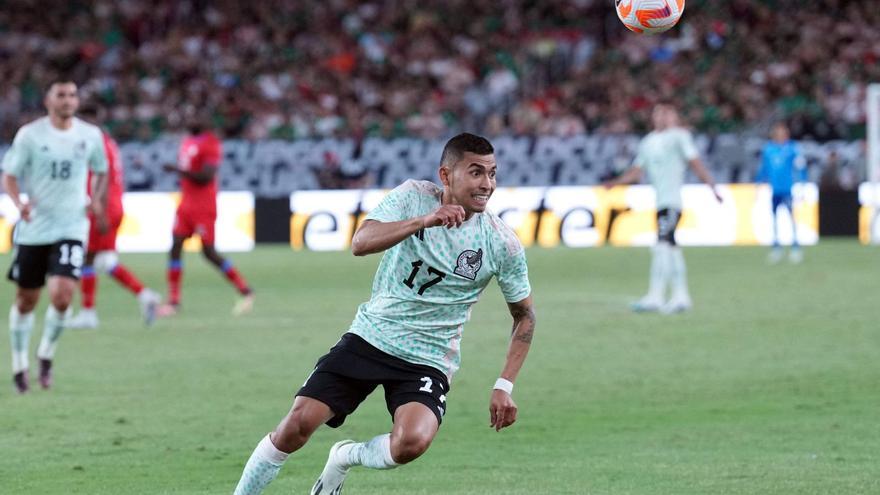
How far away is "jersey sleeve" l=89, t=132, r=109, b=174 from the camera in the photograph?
37.1ft

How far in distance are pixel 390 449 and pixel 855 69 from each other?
29.3m

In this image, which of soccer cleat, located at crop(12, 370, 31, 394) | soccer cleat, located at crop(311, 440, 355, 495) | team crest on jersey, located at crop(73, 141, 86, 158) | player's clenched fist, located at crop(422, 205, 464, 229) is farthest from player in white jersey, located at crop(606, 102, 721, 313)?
player's clenched fist, located at crop(422, 205, 464, 229)

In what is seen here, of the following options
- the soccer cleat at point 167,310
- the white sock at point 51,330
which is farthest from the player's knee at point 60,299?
the soccer cleat at point 167,310

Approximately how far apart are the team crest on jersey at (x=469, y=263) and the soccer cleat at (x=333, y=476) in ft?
3.02

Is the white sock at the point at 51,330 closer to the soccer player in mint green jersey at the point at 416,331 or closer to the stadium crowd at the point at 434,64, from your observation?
the soccer player in mint green jersey at the point at 416,331

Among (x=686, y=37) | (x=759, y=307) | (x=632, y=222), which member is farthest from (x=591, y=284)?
(x=686, y=37)

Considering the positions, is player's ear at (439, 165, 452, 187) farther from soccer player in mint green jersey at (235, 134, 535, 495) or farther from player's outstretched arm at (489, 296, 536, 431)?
player's outstretched arm at (489, 296, 536, 431)

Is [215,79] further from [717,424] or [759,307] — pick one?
[717,424]

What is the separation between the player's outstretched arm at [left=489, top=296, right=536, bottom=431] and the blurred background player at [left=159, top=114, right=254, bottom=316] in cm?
1077

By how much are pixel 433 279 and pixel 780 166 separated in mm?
19646

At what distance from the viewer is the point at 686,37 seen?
35.8m

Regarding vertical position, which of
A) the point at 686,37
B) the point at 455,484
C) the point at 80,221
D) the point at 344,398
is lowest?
the point at 455,484

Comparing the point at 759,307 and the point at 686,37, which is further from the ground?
the point at 686,37

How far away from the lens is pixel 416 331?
648 centimetres
